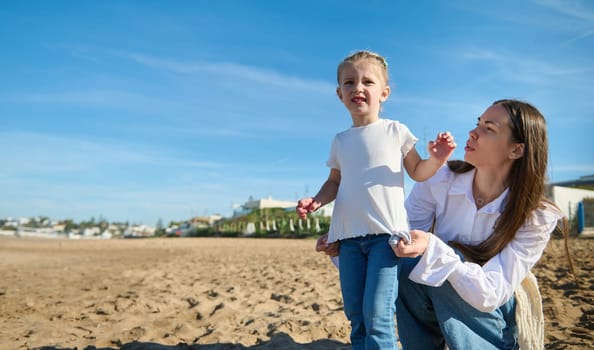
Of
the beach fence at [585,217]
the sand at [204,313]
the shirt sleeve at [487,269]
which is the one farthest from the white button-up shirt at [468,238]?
the beach fence at [585,217]

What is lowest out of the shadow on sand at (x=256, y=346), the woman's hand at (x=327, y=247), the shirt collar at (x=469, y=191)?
the shadow on sand at (x=256, y=346)

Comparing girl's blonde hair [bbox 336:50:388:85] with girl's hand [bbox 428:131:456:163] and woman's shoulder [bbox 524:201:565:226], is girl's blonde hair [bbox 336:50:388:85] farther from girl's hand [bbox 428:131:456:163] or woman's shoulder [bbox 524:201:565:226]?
woman's shoulder [bbox 524:201:565:226]

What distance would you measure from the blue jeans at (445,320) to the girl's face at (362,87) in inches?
33.0

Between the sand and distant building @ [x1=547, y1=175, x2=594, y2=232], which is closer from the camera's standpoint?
the sand

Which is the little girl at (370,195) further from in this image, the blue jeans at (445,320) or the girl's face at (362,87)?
the blue jeans at (445,320)

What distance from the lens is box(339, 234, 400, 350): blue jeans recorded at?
2059 mm

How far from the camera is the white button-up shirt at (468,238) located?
6.65 ft

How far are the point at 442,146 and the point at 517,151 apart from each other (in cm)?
43

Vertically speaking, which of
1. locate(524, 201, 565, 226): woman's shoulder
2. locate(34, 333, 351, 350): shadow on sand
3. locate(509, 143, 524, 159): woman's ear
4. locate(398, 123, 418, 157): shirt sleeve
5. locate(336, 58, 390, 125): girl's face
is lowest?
locate(34, 333, 351, 350): shadow on sand

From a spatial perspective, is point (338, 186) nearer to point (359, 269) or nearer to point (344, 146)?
point (344, 146)

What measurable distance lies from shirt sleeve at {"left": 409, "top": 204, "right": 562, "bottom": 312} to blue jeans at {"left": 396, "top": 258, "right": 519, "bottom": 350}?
0.11 metres

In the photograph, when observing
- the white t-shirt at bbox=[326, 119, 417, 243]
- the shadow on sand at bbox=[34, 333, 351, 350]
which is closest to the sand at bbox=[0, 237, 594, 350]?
the shadow on sand at bbox=[34, 333, 351, 350]

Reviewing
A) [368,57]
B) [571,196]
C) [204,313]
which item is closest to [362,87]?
[368,57]

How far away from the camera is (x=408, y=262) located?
2.29 metres
